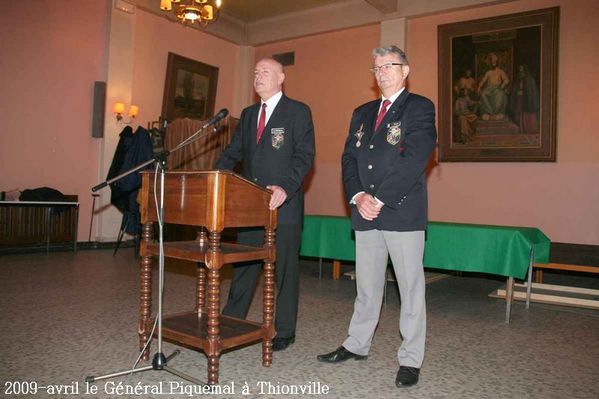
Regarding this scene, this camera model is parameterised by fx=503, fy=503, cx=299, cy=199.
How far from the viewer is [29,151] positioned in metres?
7.45

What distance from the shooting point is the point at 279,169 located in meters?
2.87

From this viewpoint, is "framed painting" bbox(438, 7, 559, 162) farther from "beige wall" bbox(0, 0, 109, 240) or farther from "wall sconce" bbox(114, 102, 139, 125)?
"beige wall" bbox(0, 0, 109, 240)

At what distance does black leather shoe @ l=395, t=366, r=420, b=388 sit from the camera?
7.71 feet

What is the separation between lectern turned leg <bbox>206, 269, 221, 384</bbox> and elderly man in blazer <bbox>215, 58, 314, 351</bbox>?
0.66 metres

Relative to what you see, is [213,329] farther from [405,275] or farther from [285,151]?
[285,151]

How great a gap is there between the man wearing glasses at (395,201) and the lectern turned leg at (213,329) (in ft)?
2.21

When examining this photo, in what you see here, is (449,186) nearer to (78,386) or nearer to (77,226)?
(77,226)

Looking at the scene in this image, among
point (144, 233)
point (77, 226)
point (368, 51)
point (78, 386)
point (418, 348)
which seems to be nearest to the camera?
point (78, 386)

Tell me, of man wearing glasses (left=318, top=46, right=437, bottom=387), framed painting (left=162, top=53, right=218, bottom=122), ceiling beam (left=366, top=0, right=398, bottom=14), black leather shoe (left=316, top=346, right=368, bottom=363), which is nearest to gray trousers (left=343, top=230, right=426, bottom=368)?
man wearing glasses (left=318, top=46, right=437, bottom=387)

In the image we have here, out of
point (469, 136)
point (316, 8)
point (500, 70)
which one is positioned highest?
point (316, 8)

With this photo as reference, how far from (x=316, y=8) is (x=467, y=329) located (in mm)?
7407

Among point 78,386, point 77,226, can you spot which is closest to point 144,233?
point 78,386

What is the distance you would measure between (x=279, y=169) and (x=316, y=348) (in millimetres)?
1084

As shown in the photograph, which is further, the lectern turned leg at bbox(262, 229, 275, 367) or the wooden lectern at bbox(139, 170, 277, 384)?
the lectern turned leg at bbox(262, 229, 275, 367)
